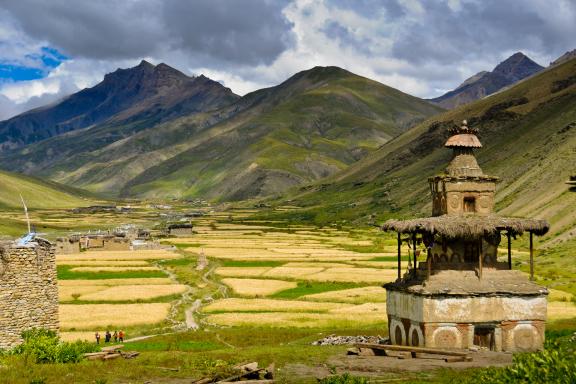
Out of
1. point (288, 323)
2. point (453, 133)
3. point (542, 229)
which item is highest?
point (453, 133)

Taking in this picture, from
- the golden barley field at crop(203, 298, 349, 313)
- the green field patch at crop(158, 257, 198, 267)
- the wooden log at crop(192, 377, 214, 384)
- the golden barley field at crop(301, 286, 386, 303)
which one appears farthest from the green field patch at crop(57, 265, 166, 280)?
the wooden log at crop(192, 377, 214, 384)

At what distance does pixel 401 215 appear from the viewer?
19725 centimetres

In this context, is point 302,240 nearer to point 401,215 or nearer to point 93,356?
point 401,215

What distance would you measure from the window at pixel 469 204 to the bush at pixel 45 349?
21.2 meters

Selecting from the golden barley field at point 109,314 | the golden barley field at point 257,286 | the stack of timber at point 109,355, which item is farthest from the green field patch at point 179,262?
the stack of timber at point 109,355

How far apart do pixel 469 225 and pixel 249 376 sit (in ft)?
50.1

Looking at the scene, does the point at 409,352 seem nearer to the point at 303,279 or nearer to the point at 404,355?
the point at 404,355

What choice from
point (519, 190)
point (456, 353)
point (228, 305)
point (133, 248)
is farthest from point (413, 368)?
point (519, 190)

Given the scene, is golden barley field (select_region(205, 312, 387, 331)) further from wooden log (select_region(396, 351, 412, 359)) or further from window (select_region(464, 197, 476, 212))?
wooden log (select_region(396, 351, 412, 359))

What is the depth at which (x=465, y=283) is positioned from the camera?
41.2 meters

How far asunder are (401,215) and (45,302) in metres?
165

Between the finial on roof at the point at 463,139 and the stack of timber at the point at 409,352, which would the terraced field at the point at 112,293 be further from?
the finial on roof at the point at 463,139

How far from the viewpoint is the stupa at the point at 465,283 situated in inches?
1580

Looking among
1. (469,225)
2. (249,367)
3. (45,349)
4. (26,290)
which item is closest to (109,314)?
(26,290)
